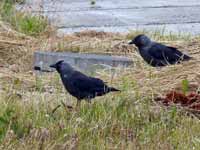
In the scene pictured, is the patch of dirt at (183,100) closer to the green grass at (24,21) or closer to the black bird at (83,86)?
the black bird at (83,86)

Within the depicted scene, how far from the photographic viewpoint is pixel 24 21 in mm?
10680

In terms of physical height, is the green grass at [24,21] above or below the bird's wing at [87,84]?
above

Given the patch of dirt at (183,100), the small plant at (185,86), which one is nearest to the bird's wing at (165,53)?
the small plant at (185,86)

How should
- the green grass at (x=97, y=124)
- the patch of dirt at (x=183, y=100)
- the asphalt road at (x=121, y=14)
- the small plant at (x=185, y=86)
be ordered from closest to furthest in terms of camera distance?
1. the green grass at (x=97, y=124)
2. the patch of dirt at (x=183, y=100)
3. the small plant at (x=185, y=86)
4. the asphalt road at (x=121, y=14)

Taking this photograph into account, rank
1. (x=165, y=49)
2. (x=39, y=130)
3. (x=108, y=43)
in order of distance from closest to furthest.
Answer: (x=39, y=130) < (x=165, y=49) < (x=108, y=43)

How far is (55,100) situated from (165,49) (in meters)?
1.61

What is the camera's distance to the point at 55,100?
710cm

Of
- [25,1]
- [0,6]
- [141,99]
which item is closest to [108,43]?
[0,6]

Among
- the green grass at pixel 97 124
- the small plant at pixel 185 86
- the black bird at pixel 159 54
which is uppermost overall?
the black bird at pixel 159 54

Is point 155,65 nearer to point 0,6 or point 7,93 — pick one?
point 7,93

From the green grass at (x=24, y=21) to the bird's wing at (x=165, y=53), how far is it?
2.34 meters

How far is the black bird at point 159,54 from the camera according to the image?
827 centimetres

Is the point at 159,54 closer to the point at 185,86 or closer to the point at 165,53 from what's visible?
the point at 165,53

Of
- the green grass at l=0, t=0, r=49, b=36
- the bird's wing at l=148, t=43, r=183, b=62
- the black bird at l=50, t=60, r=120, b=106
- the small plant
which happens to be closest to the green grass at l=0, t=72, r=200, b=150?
the black bird at l=50, t=60, r=120, b=106
